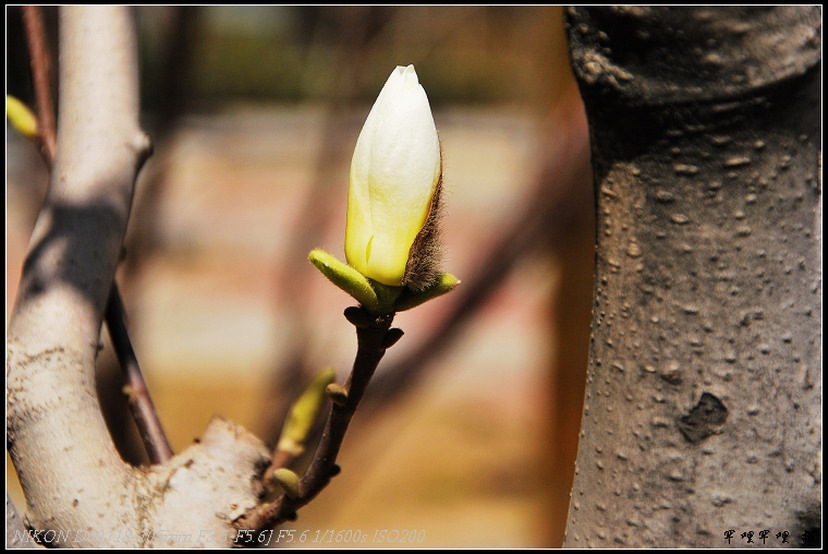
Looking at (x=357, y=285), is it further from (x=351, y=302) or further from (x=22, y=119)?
(x=351, y=302)

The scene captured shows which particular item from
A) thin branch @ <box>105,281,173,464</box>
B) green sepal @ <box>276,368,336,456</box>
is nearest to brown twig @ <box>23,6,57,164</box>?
thin branch @ <box>105,281,173,464</box>

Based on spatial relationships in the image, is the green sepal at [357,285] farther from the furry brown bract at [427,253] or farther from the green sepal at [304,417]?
the green sepal at [304,417]

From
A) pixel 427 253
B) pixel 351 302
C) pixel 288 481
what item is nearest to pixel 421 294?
pixel 427 253

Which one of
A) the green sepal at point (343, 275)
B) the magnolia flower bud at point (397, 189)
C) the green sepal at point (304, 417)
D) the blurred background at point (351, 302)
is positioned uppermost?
the magnolia flower bud at point (397, 189)

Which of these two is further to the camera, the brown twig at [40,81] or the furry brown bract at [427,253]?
the brown twig at [40,81]

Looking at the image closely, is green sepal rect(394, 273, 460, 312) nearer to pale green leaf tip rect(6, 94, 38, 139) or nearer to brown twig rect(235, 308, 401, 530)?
brown twig rect(235, 308, 401, 530)

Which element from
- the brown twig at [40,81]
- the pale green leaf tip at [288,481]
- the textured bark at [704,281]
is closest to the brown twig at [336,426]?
the pale green leaf tip at [288,481]

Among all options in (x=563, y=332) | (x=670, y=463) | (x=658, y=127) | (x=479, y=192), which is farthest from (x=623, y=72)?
(x=479, y=192)

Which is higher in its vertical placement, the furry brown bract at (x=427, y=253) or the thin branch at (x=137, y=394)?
the furry brown bract at (x=427, y=253)
